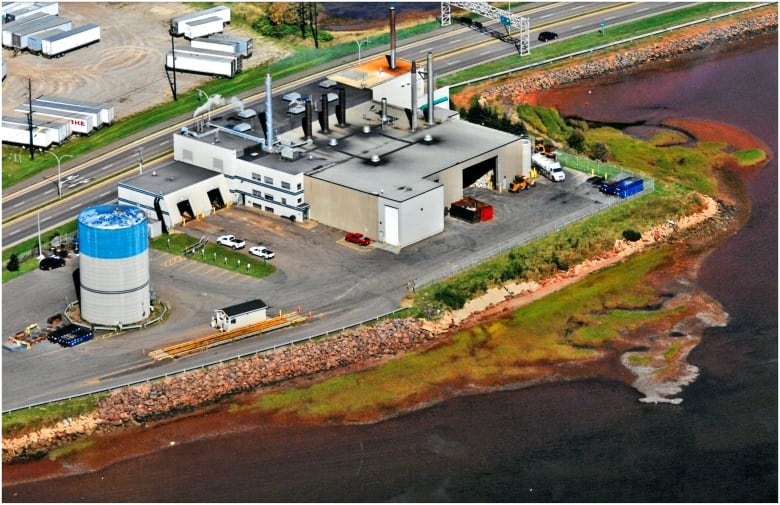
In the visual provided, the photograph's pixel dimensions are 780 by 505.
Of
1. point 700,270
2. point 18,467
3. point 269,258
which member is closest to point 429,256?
point 269,258

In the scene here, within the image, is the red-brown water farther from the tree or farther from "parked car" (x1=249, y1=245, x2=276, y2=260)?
the tree

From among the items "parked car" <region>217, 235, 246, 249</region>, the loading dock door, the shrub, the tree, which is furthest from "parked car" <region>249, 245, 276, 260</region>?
the shrub

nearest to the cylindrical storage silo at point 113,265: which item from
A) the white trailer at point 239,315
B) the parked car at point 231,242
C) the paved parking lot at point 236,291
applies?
the paved parking lot at point 236,291

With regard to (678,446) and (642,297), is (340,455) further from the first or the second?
(642,297)

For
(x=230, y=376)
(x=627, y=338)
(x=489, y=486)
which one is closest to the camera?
(x=489, y=486)

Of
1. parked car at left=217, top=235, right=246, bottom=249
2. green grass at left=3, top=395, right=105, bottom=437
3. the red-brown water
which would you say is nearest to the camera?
the red-brown water
